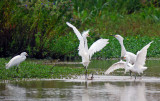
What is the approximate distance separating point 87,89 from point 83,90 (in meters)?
0.21

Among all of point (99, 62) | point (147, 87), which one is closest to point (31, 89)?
point (147, 87)

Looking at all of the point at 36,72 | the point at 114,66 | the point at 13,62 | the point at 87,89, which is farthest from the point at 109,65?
the point at 87,89

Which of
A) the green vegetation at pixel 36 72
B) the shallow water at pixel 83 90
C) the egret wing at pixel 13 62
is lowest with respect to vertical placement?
the shallow water at pixel 83 90

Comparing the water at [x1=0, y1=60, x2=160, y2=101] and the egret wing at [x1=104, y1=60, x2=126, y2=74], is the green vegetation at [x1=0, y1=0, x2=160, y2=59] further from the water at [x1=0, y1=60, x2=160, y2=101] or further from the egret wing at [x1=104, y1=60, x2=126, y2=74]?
the water at [x1=0, y1=60, x2=160, y2=101]

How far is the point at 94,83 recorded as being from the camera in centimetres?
1148

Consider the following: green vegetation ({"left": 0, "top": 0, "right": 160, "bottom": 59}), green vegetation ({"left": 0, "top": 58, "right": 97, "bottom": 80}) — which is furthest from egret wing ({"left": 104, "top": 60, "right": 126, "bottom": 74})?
green vegetation ({"left": 0, "top": 0, "right": 160, "bottom": 59})

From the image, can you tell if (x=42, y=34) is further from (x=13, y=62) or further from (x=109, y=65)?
(x=13, y=62)

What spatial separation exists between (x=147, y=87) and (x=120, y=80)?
157cm

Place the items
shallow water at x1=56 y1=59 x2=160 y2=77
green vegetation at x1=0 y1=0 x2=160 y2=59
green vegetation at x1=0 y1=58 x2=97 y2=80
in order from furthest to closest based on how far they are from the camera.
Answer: green vegetation at x1=0 y1=0 x2=160 y2=59 < shallow water at x1=56 y1=59 x2=160 y2=77 < green vegetation at x1=0 y1=58 x2=97 y2=80

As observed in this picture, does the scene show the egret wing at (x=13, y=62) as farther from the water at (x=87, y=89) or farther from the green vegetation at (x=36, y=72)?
the water at (x=87, y=89)

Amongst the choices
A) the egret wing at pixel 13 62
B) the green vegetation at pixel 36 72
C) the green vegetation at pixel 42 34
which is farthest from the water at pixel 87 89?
the green vegetation at pixel 42 34

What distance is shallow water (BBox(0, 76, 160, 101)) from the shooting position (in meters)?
9.08

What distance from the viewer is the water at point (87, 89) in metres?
9.09

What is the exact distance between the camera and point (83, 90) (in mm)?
10109
